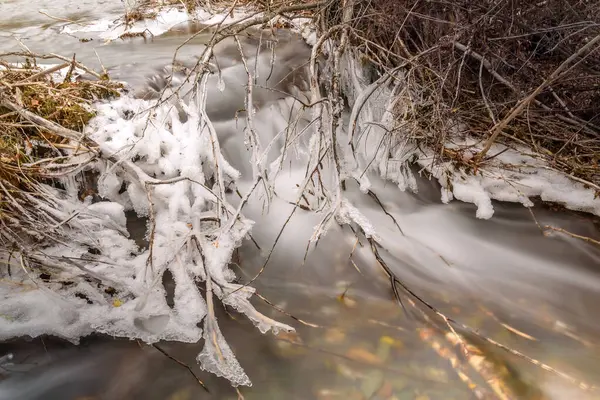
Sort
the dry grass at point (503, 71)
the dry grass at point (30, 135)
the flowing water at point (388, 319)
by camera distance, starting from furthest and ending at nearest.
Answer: the dry grass at point (503, 71) → the dry grass at point (30, 135) → the flowing water at point (388, 319)

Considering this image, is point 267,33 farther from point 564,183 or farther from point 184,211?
point 564,183

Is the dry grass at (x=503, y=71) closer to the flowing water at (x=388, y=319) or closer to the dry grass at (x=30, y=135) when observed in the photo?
the flowing water at (x=388, y=319)

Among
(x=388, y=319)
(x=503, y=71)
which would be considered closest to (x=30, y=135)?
(x=388, y=319)

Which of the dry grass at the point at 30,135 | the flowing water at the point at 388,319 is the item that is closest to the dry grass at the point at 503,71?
the flowing water at the point at 388,319

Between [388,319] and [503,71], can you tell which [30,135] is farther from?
[503,71]

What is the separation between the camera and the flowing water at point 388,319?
6.70 feet

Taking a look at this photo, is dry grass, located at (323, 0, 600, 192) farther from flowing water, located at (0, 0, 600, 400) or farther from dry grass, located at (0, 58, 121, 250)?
dry grass, located at (0, 58, 121, 250)

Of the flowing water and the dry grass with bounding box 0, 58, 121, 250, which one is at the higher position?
the dry grass with bounding box 0, 58, 121, 250

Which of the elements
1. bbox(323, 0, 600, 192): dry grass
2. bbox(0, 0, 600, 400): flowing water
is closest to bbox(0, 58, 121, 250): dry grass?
bbox(0, 0, 600, 400): flowing water

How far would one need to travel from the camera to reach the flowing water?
2.04 meters

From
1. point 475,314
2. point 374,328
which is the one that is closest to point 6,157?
point 374,328

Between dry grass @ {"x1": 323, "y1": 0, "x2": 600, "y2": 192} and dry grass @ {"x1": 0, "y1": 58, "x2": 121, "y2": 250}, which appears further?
dry grass @ {"x1": 323, "y1": 0, "x2": 600, "y2": 192}

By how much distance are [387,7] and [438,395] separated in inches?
116

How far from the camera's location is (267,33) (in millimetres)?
5227
